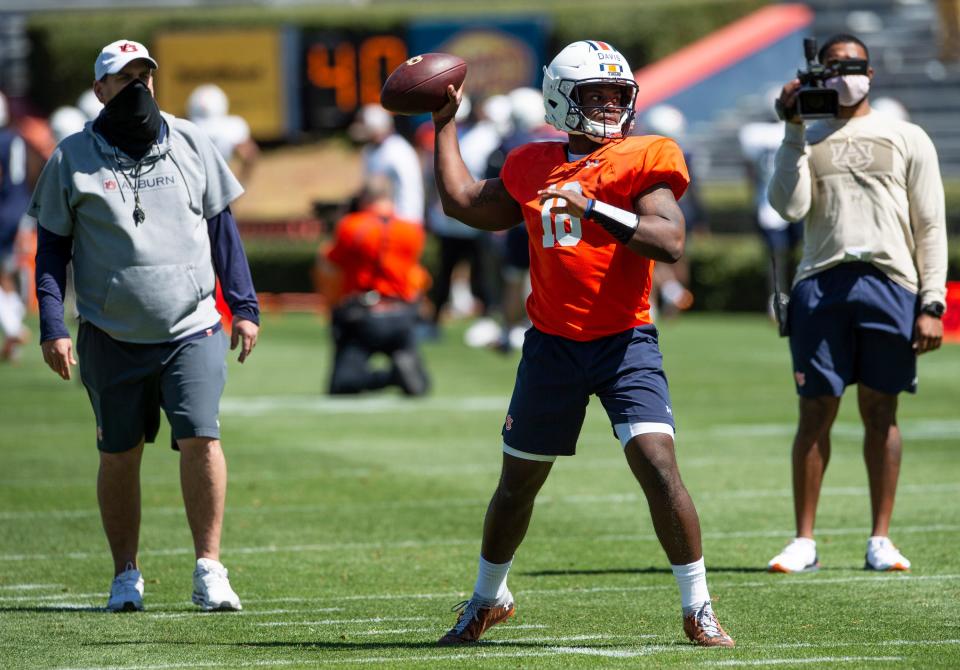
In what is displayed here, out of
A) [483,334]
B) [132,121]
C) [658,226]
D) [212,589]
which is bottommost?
[483,334]

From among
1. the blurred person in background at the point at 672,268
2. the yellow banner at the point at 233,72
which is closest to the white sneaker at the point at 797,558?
the blurred person in background at the point at 672,268

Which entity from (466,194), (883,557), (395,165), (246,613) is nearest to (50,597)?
(246,613)

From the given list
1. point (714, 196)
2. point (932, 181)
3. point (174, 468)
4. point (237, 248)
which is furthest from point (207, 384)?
point (714, 196)

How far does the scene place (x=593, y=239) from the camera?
6.08 meters

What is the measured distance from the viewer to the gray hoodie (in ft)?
22.3

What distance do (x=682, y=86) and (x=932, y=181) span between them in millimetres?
23388

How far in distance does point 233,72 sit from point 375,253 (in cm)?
2081

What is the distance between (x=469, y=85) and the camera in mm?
32000

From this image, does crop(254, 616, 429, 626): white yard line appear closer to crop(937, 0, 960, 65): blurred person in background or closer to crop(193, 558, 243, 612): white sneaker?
crop(193, 558, 243, 612): white sneaker

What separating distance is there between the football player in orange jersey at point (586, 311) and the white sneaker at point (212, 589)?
40.4 inches

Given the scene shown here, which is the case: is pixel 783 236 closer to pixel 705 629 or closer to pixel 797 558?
pixel 797 558

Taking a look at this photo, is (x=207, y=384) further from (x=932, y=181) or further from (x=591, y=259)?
(x=932, y=181)

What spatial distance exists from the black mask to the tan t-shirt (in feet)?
8.28

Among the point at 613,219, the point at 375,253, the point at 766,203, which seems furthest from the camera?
the point at 766,203
